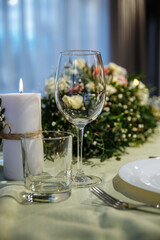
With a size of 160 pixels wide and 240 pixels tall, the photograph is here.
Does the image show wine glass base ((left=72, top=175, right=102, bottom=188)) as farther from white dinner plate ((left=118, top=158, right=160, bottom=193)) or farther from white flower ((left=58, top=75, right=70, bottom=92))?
white flower ((left=58, top=75, right=70, bottom=92))

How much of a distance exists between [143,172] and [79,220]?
0.23m

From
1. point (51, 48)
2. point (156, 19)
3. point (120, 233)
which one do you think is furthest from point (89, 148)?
point (156, 19)

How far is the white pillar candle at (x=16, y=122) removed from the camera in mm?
654

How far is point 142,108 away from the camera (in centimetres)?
121

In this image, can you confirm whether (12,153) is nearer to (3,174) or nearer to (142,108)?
(3,174)

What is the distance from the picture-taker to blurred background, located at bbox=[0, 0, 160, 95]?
2734mm

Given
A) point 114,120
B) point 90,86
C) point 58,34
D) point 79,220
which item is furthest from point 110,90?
point 58,34

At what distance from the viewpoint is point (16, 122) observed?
65 cm

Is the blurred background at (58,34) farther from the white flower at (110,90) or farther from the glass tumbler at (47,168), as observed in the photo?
the glass tumbler at (47,168)

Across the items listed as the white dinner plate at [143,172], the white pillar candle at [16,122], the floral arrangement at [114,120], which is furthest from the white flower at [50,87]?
the white dinner plate at [143,172]

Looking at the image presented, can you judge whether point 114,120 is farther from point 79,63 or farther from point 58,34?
point 58,34

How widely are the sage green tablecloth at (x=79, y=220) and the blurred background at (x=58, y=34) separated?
1482 millimetres

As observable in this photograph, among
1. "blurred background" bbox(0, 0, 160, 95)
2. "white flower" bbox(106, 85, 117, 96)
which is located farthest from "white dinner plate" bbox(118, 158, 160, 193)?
"blurred background" bbox(0, 0, 160, 95)

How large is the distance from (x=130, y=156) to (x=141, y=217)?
1.48 feet
